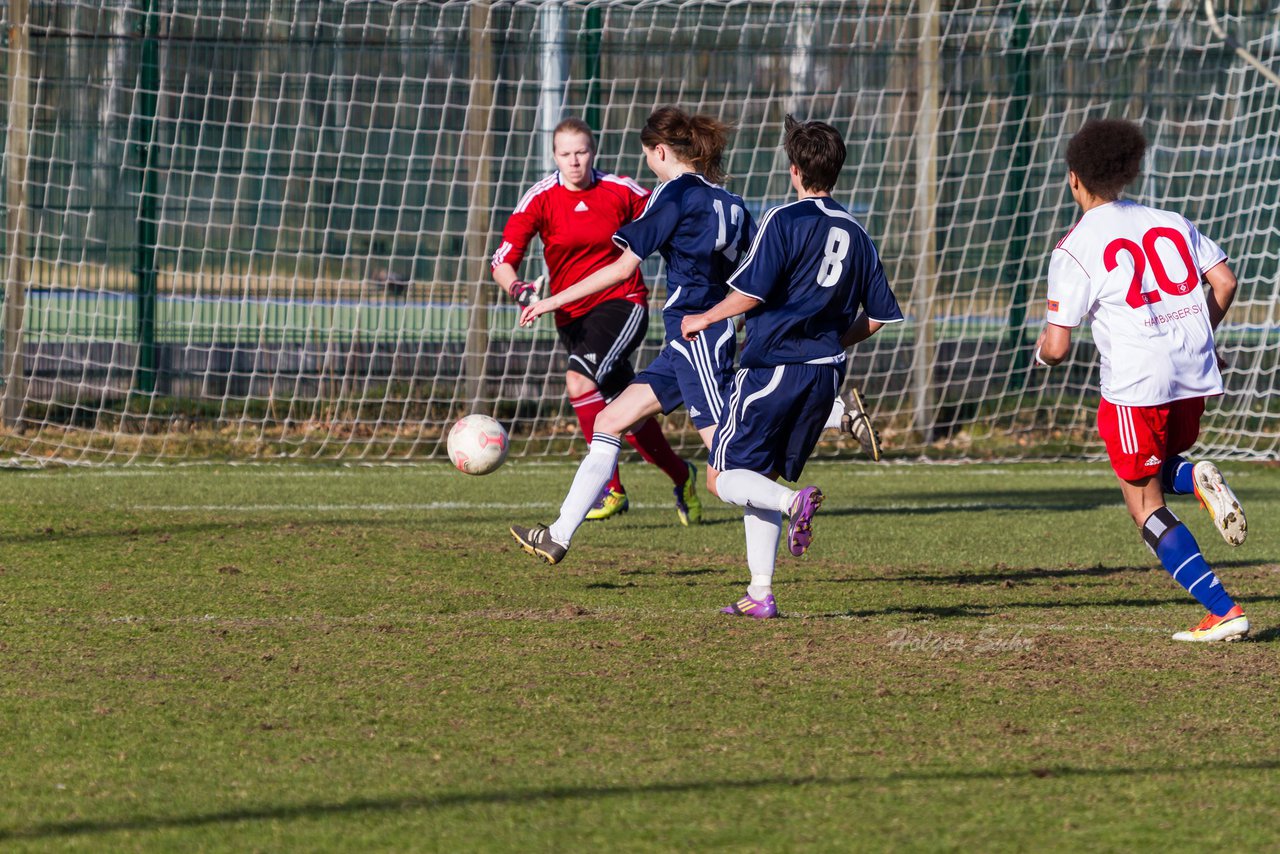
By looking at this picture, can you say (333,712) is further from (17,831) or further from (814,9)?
(814,9)

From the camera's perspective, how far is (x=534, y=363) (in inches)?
475

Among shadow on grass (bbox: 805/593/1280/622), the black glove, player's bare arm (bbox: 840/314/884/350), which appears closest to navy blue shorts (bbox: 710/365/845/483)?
player's bare arm (bbox: 840/314/884/350)

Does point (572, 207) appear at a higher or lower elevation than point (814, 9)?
lower

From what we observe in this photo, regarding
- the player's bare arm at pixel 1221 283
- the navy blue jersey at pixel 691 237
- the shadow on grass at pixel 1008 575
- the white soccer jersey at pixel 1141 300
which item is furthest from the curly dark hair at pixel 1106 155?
the shadow on grass at pixel 1008 575

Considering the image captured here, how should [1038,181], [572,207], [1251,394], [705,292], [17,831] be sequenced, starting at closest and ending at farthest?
[17,831], [705,292], [572,207], [1251,394], [1038,181]

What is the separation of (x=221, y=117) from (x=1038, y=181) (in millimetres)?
6177

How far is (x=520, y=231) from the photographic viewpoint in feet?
26.3

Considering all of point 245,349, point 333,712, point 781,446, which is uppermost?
point 781,446

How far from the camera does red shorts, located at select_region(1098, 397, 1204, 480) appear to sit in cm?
508

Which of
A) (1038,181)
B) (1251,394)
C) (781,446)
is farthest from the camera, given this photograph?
(1038,181)

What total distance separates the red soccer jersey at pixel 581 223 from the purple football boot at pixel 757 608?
2.69 meters

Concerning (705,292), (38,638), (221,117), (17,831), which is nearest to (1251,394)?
(705,292)

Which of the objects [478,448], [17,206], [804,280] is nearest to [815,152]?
[804,280]

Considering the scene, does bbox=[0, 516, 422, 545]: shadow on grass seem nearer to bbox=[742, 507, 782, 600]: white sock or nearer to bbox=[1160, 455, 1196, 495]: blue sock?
bbox=[742, 507, 782, 600]: white sock
